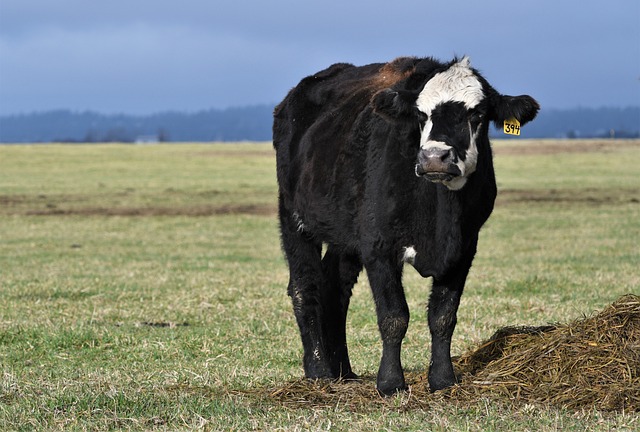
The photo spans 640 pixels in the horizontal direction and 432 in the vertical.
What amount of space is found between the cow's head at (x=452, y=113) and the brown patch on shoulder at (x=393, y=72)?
0.71 metres

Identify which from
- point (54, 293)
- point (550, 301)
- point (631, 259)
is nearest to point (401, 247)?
point (550, 301)

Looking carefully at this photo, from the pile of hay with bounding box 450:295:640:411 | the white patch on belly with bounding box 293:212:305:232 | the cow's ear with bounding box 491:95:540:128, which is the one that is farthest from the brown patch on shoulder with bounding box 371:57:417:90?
the pile of hay with bounding box 450:295:640:411

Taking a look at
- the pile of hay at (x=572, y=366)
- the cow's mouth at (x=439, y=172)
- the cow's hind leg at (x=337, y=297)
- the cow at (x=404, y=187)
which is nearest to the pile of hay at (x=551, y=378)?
the pile of hay at (x=572, y=366)

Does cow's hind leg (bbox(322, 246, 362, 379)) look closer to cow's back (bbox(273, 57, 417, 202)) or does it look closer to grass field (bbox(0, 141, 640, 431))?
grass field (bbox(0, 141, 640, 431))

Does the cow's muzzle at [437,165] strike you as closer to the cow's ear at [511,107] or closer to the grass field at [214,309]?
the cow's ear at [511,107]

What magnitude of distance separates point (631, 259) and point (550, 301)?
5277mm

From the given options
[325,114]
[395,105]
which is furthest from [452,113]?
[325,114]

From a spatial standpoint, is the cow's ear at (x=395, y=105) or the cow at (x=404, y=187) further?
the cow's ear at (x=395, y=105)

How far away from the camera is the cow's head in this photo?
7.21 metres

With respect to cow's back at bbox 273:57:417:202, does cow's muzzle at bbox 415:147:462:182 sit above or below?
below

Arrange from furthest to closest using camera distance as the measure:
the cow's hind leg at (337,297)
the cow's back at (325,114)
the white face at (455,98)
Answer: the cow's hind leg at (337,297) < the cow's back at (325,114) < the white face at (455,98)

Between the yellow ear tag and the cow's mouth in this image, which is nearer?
the cow's mouth

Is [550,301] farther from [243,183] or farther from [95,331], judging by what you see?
[243,183]

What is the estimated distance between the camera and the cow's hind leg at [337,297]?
9242 millimetres
